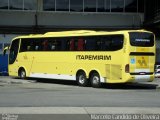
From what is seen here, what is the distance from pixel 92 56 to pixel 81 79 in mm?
1629

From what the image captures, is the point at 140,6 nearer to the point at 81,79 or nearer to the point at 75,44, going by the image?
the point at 75,44

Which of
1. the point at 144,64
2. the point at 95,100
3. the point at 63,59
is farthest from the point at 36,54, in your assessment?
the point at 95,100

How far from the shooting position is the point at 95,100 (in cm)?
1847

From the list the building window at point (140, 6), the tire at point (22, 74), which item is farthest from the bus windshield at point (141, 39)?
the building window at point (140, 6)

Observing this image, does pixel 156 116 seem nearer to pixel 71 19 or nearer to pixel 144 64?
pixel 144 64

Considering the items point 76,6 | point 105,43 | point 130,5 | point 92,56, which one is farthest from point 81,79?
point 130,5

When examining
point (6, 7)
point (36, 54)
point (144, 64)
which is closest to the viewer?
point (144, 64)

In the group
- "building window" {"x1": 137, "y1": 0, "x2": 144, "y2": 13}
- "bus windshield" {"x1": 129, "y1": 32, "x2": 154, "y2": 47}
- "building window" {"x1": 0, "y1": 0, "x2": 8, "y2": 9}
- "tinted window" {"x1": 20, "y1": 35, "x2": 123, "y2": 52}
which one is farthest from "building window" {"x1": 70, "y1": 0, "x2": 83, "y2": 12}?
"bus windshield" {"x1": 129, "y1": 32, "x2": 154, "y2": 47}

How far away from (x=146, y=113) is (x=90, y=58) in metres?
13.3

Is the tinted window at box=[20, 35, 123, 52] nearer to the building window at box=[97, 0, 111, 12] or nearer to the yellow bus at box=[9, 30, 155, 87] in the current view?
the yellow bus at box=[9, 30, 155, 87]

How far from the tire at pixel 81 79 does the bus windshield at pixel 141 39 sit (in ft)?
12.2

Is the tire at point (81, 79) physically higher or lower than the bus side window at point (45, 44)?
lower

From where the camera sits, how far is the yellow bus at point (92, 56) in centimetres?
2572

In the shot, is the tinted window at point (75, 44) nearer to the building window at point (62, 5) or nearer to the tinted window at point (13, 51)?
the tinted window at point (13, 51)
